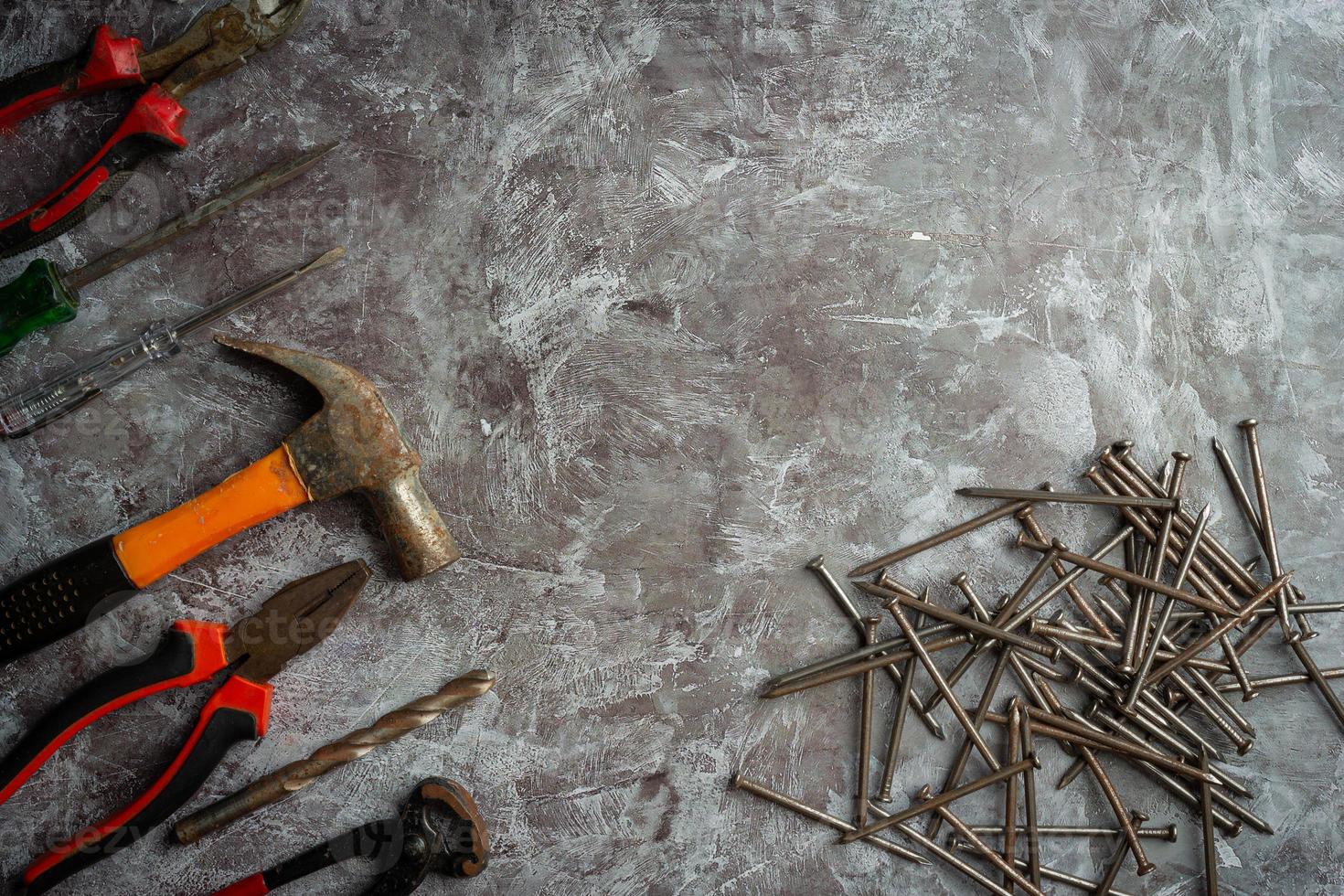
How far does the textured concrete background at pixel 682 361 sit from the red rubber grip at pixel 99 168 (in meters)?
0.10

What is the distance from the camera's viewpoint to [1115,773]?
8.27ft

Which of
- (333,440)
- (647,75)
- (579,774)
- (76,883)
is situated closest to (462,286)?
(333,440)

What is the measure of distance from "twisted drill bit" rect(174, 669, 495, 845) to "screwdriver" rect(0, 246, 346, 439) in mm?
1036

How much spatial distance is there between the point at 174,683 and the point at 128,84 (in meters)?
1.45

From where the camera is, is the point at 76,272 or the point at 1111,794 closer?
the point at 76,272

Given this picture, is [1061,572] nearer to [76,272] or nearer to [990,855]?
[990,855]

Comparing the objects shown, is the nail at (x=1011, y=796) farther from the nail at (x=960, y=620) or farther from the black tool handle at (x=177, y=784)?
the black tool handle at (x=177, y=784)

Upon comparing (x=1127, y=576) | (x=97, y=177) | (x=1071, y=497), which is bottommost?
(x=1127, y=576)

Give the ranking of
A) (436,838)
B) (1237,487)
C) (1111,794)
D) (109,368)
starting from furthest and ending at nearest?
(1237,487)
(1111,794)
(436,838)
(109,368)

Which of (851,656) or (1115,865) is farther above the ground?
(851,656)

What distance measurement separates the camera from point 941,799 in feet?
7.73

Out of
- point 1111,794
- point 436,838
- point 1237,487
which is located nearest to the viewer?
point 436,838

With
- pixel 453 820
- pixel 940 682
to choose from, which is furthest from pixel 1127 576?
pixel 453 820

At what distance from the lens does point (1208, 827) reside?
2.44 meters
